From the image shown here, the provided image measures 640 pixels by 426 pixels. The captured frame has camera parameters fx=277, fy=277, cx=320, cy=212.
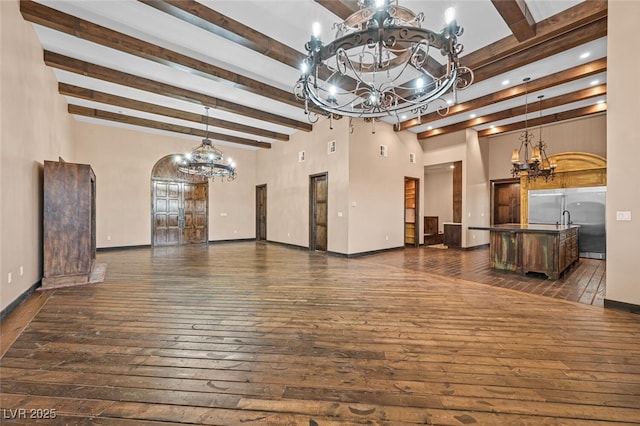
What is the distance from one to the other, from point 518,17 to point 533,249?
3.71 m

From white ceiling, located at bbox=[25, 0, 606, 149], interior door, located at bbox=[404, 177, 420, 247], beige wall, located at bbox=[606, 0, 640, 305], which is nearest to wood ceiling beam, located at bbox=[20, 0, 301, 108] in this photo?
white ceiling, located at bbox=[25, 0, 606, 149]

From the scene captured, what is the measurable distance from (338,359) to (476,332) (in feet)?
4.84

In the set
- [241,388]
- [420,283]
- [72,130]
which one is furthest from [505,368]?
[72,130]

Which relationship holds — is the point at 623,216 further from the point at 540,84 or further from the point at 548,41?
the point at 540,84

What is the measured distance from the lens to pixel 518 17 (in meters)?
3.54

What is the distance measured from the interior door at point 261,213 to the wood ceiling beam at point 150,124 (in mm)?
1889

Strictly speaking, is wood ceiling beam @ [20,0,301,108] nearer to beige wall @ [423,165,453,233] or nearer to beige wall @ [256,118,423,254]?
beige wall @ [256,118,423,254]

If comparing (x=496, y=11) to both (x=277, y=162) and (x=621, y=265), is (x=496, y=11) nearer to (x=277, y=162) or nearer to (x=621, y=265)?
(x=621, y=265)

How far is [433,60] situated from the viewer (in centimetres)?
463

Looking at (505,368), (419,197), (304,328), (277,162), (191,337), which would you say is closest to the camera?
(505,368)

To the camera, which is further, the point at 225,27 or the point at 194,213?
the point at 194,213

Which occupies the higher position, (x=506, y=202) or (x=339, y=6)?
(x=339, y=6)

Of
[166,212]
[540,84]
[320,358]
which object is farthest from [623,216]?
[166,212]

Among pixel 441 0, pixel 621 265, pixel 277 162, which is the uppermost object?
pixel 441 0
